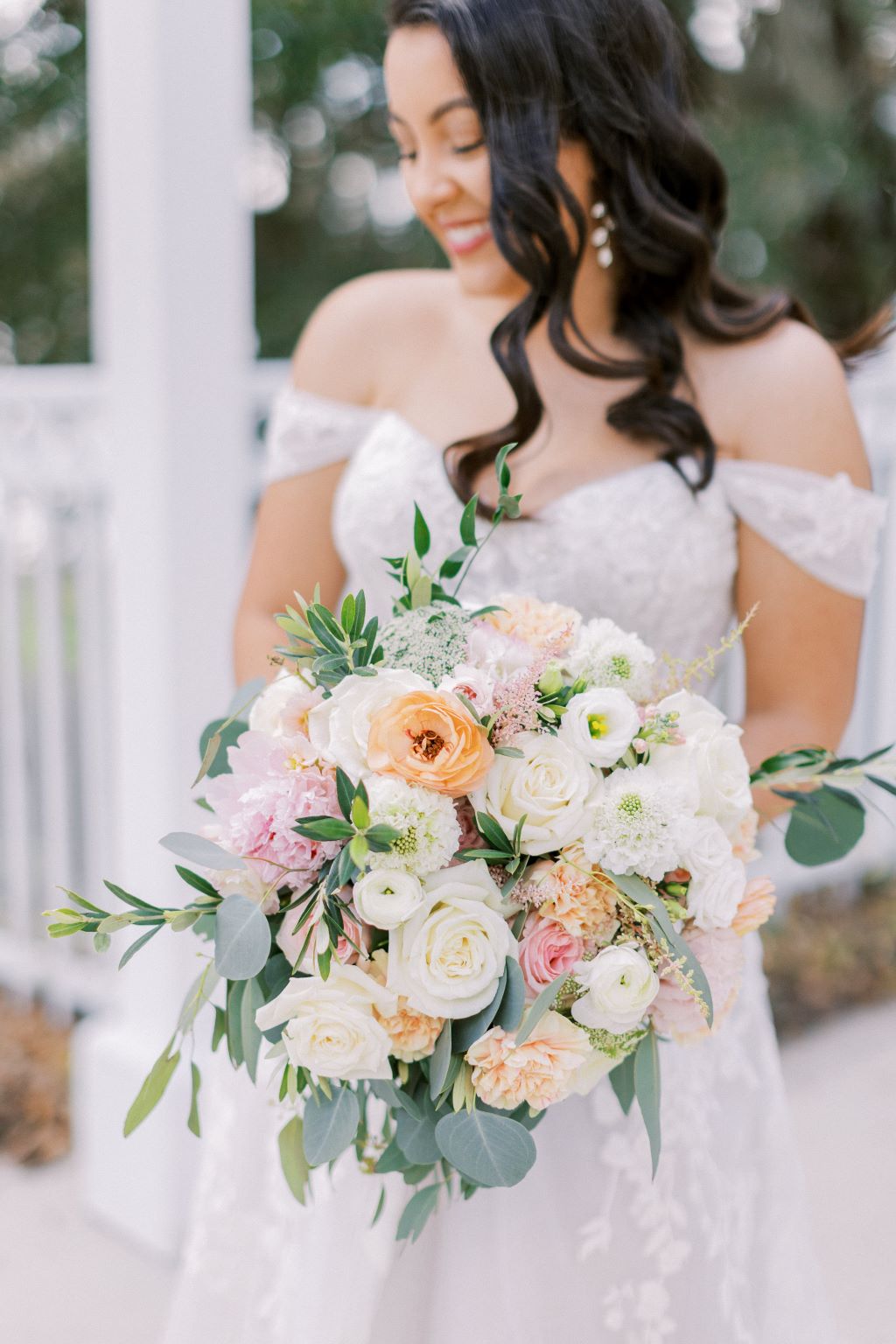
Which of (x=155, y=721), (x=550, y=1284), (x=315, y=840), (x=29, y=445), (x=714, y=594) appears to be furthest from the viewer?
(x=29, y=445)

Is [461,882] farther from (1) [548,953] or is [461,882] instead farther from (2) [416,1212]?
(2) [416,1212]

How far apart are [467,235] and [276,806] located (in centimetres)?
86

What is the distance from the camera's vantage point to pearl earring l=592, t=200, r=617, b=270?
162 cm

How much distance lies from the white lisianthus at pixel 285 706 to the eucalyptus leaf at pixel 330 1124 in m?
0.34

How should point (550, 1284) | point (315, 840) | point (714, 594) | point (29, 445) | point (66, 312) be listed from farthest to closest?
point (66, 312)
point (29, 445)
point (714, 594)
point (550, 1284)
point (315, 840)

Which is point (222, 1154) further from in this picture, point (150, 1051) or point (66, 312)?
point (66, 312)

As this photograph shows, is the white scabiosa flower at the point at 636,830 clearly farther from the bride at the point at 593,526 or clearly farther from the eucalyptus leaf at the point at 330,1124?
the bride at the point at 593,526

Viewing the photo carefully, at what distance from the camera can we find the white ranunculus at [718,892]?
1.14m

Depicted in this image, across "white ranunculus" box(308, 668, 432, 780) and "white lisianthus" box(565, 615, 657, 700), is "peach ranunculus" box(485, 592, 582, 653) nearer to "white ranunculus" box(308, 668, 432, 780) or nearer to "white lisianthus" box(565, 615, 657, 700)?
"white lisianthus" box(565, 615, 657, 700)

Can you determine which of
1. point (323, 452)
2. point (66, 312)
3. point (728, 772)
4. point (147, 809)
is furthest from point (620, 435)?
point (66, 312)

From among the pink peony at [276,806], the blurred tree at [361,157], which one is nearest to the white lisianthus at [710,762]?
the pink peony at [276,806]

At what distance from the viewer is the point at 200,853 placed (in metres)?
1.12

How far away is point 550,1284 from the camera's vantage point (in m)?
1.47

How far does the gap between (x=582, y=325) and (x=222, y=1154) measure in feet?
4.20
